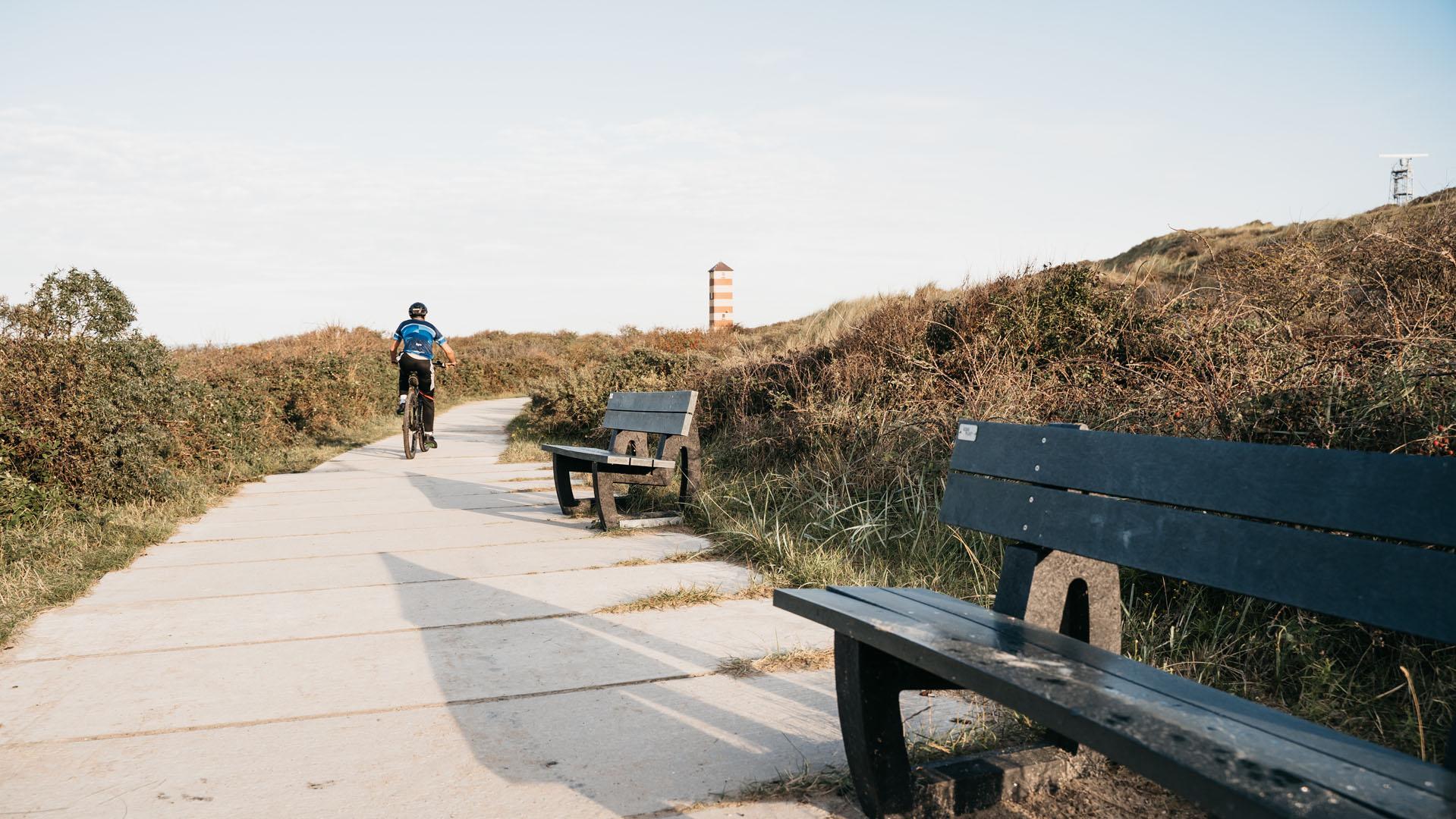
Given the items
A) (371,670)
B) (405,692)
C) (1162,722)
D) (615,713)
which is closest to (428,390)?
(371,670)

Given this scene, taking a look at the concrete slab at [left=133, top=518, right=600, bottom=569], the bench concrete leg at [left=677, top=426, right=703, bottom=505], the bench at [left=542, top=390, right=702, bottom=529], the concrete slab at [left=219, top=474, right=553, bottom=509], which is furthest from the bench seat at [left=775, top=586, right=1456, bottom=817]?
the concrete slab at [left=219, top=474, right=553, bottom=509]

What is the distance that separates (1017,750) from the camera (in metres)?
2.54

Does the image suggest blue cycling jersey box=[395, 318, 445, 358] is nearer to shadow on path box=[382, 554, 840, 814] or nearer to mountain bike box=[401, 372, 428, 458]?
mountain bike box=[401, 372, 428, 458]

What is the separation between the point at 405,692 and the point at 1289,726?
106 inches

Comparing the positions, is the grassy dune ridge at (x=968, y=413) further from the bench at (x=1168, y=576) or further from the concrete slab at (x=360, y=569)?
the bench at (x=1168, y=576)

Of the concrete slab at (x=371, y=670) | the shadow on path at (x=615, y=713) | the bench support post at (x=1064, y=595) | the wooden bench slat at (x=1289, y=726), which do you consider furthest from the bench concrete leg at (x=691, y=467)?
the wooden bench slat at (x=1289, y=726)

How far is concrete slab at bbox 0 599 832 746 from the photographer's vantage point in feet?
10.3

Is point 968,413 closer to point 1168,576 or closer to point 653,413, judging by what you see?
point 653,413

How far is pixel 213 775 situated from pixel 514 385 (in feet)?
99.2

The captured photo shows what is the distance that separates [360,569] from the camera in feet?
17.6

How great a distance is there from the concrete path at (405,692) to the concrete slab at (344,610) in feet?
0.05

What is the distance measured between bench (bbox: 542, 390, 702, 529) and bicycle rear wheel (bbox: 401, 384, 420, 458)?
460 centimetres

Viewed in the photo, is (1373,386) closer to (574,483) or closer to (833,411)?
(833,411)

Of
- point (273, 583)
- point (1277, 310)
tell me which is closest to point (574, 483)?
point (273, 583)
